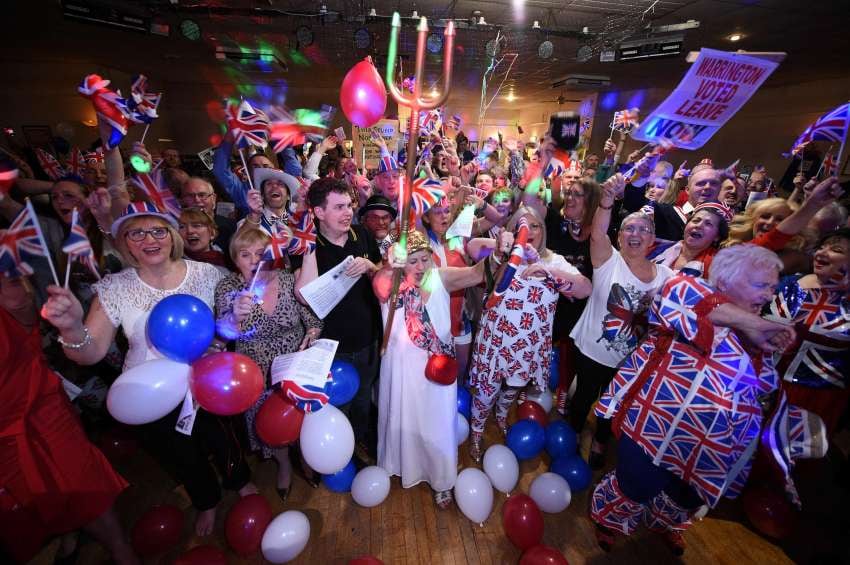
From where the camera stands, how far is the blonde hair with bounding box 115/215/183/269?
170 centimetres

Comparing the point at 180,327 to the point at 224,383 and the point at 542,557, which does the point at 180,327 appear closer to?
the point at 224,383

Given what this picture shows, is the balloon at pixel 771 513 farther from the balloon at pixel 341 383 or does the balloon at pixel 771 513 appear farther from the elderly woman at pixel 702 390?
the balloon at pixel 341 383

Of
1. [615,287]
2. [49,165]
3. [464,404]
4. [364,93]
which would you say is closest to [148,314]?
[364,93]

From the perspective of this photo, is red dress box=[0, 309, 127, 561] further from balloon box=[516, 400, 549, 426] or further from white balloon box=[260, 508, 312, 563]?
balloon box=[516, 400, 549, 426]

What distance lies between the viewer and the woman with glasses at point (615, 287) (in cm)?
211

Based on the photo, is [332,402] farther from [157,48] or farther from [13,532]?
[157,48]

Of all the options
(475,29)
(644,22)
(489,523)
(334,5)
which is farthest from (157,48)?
(489,523)

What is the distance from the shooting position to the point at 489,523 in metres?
2.15

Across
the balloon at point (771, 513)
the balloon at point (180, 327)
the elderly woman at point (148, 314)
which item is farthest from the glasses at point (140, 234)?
the balloon at point (771, 513)

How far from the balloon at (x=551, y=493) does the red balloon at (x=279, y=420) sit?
155 cm

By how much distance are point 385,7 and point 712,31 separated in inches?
238

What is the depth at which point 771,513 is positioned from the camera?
2113 millimetres

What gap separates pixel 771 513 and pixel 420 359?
2.36 m

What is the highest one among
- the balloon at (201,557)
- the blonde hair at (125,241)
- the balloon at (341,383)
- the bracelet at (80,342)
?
the blonde hair at (125,241)
